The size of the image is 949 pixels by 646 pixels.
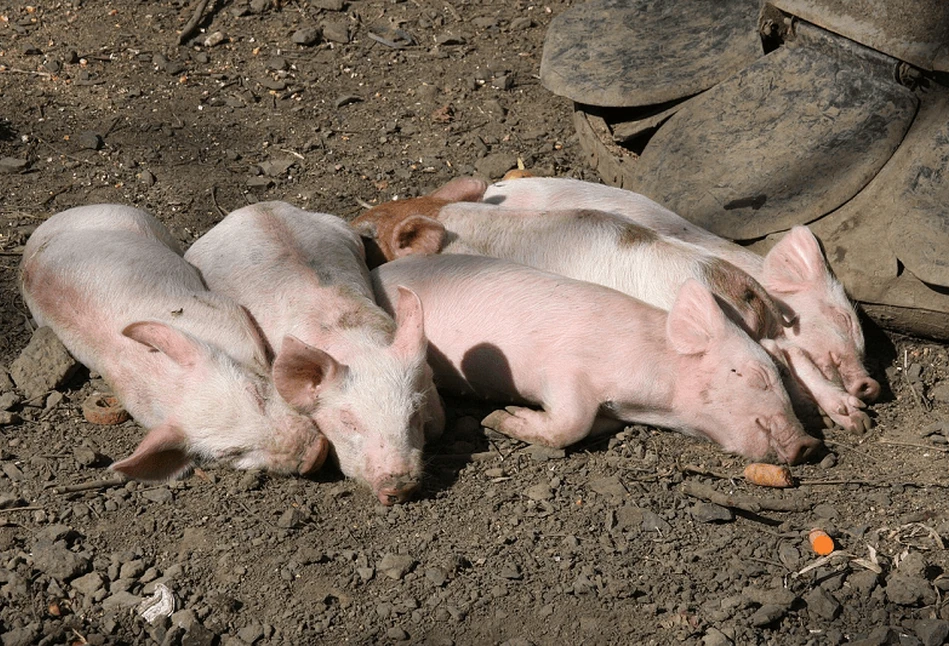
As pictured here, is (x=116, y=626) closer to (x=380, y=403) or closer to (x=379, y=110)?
(x=380, y=403)

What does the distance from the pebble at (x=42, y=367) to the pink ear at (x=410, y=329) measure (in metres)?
1.26

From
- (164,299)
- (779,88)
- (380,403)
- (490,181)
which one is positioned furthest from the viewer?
(490,181)

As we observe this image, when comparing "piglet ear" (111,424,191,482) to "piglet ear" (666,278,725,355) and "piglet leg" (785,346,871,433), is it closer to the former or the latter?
"piglet ear" (666,278,725,355)

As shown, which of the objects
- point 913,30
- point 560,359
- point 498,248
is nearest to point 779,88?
point 913,30

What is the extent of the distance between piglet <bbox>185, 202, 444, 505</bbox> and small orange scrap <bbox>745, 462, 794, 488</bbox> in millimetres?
1035

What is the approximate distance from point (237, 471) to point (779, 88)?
264 centimetres

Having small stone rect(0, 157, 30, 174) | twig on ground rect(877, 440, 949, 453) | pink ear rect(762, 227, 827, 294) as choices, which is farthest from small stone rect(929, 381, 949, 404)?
small stone rect(0, 157, 30, 174)

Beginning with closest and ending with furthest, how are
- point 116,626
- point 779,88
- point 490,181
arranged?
point 116,626 < point 779,88 < point 490,181

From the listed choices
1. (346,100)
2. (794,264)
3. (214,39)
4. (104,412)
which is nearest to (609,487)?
Result: (794,264)

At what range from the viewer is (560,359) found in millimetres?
4055

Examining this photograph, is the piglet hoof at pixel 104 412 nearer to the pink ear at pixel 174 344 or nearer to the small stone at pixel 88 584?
the pink ear at pixel 174 344

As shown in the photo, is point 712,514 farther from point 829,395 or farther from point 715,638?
point 829,395

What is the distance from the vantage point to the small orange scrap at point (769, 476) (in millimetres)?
3840

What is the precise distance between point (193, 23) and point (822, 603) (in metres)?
4.66
